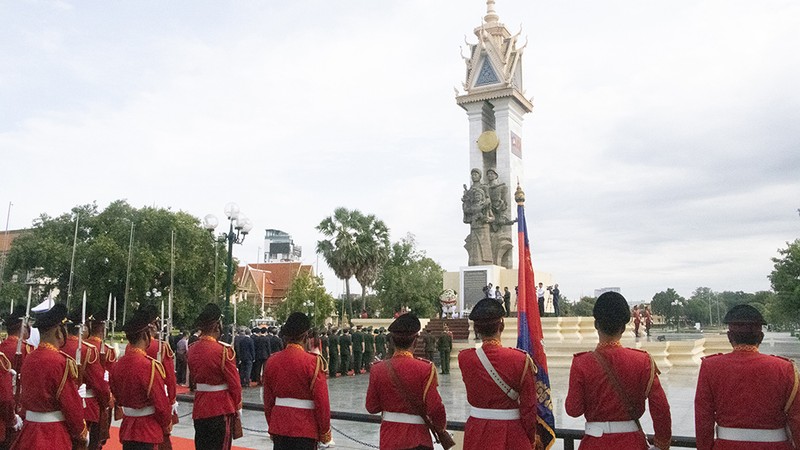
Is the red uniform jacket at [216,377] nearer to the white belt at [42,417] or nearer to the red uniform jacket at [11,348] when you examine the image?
the white belt at [42,417]

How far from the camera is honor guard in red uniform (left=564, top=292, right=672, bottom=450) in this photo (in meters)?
3.75

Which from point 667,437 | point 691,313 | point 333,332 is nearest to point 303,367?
point 667,437

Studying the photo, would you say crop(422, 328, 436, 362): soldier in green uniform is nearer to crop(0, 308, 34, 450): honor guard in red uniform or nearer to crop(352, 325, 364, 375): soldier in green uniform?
crop(352, 325, 364, 375): soldier in green uniform

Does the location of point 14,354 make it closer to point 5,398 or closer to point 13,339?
point 13,339

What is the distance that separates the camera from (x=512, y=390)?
13.6 ft

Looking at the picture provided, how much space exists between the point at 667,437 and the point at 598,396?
1.55 feet

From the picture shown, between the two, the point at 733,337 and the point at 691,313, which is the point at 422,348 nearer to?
the point at 733,337

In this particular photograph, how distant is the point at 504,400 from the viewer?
418 cm

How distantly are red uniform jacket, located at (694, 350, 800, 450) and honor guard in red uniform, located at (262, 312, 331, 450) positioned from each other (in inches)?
109

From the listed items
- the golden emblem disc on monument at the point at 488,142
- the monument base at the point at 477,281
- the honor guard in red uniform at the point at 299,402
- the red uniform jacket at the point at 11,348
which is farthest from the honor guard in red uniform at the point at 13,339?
the golden emblem disc on monument at the point at 488,142

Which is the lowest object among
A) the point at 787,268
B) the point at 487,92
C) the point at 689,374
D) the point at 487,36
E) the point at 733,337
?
the point at 689,374

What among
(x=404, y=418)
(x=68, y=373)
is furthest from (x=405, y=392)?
(x=68, y=373)

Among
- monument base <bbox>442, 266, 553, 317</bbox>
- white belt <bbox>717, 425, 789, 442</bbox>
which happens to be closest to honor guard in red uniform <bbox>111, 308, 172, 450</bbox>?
white belt <bbox>717, 425, 789, 442</bbox>

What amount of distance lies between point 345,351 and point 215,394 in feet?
47.3
